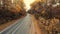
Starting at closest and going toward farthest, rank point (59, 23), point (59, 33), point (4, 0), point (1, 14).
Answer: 1. point (59, 33)
2. point (59, 23)
3. point (1, 14)
4. point (4, 0)

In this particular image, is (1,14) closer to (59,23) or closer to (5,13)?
(5,13)

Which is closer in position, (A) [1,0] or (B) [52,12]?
(B) [52,12]

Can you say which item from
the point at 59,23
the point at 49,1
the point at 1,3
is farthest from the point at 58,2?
the point at 1,3

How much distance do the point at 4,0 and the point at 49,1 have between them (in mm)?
16331

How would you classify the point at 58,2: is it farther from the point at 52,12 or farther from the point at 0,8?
the point at 0,8

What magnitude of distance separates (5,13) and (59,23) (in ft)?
88.5

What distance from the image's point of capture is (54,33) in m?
23.5

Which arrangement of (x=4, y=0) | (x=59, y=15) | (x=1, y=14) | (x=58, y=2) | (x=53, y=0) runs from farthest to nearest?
(x=4, y=0) < (x=1, y=14) < (x=53, y=0) < (x=58, y=2) < (x=59, y=15)

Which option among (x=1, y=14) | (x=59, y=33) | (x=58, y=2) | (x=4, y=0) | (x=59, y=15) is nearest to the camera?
(x=59, y=33)

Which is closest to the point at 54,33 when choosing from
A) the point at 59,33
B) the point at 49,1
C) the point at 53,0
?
the point at 59,33

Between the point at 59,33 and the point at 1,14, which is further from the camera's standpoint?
the point at 1,14

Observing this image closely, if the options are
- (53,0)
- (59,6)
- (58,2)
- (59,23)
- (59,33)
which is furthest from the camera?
(53,0)

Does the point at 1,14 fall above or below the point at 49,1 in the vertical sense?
below

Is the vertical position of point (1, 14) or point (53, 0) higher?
point (53, 0)
